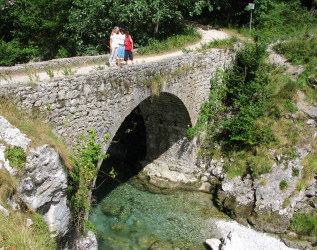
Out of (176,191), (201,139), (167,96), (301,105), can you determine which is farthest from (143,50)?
(301,105)

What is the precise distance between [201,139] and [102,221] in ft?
19.3

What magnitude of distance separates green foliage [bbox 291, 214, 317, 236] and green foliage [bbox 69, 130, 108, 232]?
7401mm

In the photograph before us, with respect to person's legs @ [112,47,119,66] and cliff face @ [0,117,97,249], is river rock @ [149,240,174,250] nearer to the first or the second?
cliff face @ [0,117,97,249]

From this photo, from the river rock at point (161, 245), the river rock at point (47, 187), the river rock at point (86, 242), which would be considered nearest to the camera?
the river rock at point (47, 187)

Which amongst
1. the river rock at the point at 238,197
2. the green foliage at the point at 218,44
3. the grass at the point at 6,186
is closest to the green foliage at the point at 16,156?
the grass at the point at 6,186

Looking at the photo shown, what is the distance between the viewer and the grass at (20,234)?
15.4 feet

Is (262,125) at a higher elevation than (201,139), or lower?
higher

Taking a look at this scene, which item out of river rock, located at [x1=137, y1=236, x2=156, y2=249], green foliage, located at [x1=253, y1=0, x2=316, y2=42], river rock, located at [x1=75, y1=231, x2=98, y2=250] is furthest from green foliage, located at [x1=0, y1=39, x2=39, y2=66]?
green foliage, located at [x1=253, y1=0, x2=316, y2=42]

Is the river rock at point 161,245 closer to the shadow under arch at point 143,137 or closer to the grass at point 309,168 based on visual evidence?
the shadow under arch at point 143,137

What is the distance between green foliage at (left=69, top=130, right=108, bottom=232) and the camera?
24.0ft

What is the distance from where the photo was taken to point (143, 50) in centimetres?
1312

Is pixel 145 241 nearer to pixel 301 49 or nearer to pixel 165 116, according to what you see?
pixel 165 116

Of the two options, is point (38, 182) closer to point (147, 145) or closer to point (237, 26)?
point (147, 145)

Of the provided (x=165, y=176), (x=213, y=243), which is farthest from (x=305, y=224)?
(x=165, y=176)
